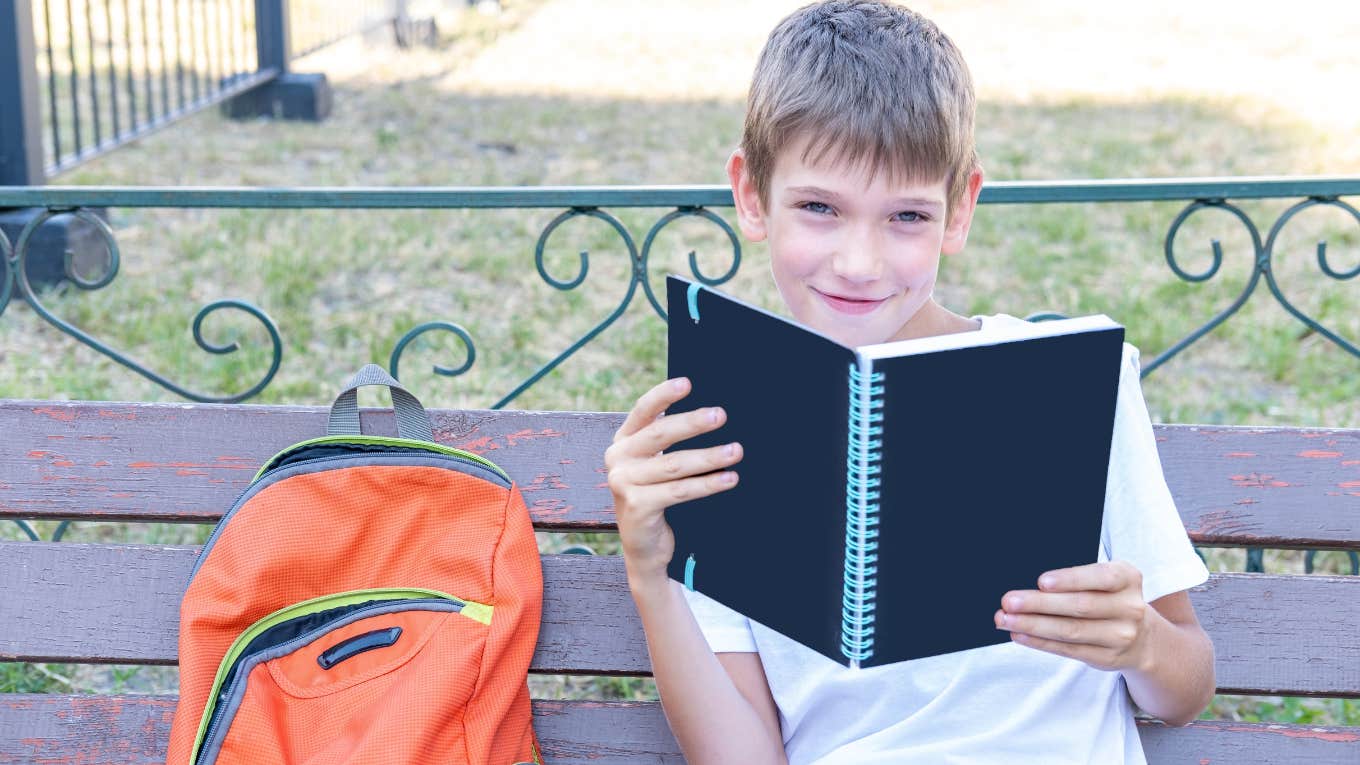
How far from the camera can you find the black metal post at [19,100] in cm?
431

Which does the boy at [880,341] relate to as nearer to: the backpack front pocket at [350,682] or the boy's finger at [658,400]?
the boy's finger at [658,400]

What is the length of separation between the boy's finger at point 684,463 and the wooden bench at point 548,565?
1.82 feet

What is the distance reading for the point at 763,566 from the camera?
1456 millimetres

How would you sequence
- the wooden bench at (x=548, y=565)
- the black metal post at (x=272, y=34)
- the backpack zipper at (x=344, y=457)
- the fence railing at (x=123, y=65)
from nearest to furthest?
the backpack zipper at (x=344, y=457) → the wooden bench at (x=548, y=565) → the fence railing at (x=123, y=65) → the black metal post at (x=272, y=34)

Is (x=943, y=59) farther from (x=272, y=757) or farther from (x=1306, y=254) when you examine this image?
(x=1306, y=254)

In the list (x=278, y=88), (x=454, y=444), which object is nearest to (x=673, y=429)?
(x=454, y=444)

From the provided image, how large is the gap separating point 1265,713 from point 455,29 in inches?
387

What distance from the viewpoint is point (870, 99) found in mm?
1599

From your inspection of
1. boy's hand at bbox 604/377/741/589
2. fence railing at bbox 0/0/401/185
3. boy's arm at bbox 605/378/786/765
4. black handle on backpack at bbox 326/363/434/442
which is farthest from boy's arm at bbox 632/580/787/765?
fence railing at bbox 0/0/401/185

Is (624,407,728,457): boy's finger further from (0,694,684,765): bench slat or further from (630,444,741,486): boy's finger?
(0,694,684,765): bench slat

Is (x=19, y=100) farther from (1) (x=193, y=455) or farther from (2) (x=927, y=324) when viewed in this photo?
(2) (x=927, y=324)

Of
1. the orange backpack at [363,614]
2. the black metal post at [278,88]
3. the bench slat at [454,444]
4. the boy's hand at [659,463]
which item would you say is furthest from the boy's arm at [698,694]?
the black metal post at [278,88]

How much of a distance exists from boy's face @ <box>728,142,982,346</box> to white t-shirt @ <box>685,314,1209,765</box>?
214 mm

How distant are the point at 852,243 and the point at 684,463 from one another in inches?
13.8
